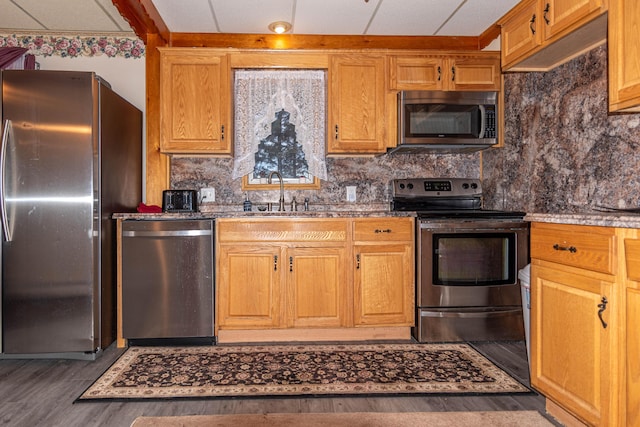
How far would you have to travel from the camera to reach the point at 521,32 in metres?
2.43

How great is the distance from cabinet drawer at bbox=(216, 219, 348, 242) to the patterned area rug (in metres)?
0.72

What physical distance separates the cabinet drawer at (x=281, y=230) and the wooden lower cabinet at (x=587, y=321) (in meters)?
1.29

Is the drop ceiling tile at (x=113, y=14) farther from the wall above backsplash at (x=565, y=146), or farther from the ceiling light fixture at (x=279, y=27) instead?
the wall above backsplash at (x=565, y=146)

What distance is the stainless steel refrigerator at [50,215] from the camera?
7.98ft

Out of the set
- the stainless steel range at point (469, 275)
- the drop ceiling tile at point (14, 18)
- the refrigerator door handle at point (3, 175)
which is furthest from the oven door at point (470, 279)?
the drop ceiling tile at point (14, 18)

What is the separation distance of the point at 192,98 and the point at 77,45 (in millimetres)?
1187

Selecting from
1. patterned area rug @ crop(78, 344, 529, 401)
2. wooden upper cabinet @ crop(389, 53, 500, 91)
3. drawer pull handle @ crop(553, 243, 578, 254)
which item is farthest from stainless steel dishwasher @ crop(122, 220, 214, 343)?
drawer pull handle @ crop(553, 243, 578, 254)

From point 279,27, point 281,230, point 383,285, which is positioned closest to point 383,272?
point 383,285

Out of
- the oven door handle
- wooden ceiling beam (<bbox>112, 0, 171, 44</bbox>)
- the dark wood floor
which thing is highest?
wooden ceiling beam (<bbox>112, 0, 171, 44</bbox>)

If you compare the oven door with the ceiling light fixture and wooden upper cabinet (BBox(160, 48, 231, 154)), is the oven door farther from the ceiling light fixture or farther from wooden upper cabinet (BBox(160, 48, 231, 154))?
the ceiling light fixture

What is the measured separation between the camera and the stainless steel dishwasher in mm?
2660

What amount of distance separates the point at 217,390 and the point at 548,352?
1.56 metres

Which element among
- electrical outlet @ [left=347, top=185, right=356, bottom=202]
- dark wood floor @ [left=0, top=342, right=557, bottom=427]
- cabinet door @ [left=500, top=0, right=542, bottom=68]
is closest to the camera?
dark wood floor @ [left=0, top=342, right=557, bottom=427]

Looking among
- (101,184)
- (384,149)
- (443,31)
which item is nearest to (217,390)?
(101,184)
